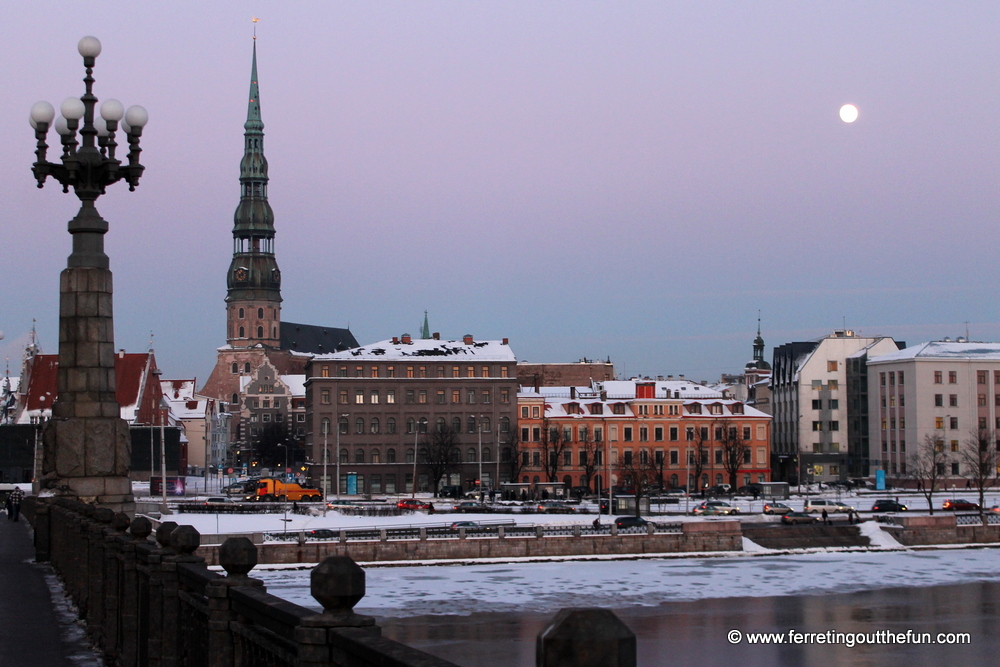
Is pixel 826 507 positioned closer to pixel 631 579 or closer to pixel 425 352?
pixel 631 579

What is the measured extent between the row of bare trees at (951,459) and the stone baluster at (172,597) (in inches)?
3481

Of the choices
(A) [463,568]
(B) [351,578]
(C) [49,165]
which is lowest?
(A) [463,568]

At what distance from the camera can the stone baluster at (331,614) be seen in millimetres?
4855

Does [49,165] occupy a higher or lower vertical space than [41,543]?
higher

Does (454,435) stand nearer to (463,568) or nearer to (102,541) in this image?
(463,568)

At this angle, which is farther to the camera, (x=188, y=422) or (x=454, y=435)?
(x=188, y=422)

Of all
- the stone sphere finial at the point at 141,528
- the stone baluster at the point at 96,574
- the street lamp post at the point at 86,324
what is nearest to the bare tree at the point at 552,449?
the street lamp post at the point at 86,324

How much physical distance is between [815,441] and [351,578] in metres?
111

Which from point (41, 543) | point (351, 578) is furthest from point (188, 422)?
point (351, 578)

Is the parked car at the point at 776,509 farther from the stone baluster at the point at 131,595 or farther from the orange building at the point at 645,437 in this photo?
the stone baluster at the point at 131,595

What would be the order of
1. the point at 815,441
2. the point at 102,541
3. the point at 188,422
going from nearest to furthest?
the point at 102,541 < the point at 815,441 < the point at 188,422

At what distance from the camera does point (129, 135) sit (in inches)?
883

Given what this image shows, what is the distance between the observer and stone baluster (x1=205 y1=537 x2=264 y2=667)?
739cm

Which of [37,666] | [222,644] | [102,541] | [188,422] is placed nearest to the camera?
[222,644]
